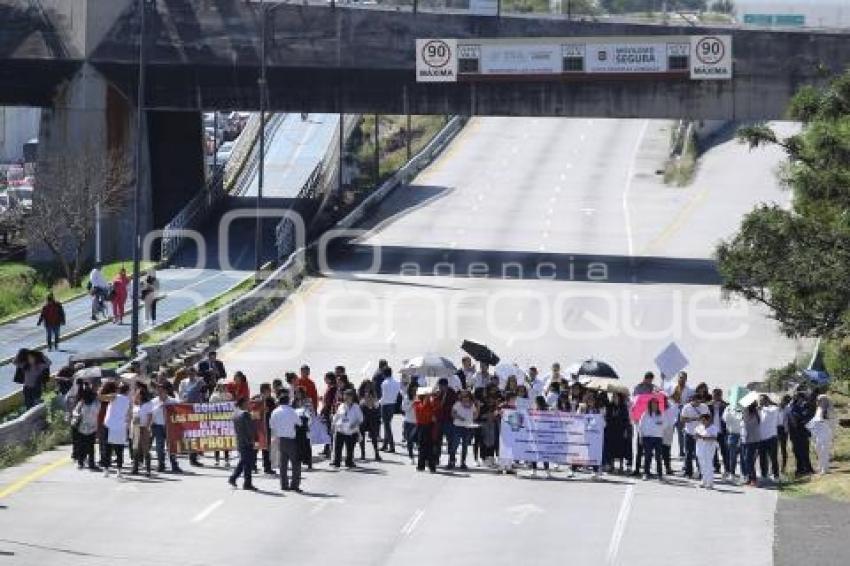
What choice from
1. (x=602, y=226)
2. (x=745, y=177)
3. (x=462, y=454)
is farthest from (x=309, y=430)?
(x=745, y=177)

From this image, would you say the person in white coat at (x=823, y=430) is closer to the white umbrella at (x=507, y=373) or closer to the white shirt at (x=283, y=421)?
the white umbrella at (x=507, y=373)

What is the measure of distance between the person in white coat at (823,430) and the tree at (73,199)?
116 feet

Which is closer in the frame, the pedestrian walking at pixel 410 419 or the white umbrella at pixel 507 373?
the pedestrian walking at pixel 410 419

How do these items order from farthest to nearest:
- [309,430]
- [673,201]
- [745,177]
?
[745,177] → [673,201] → [309,430]

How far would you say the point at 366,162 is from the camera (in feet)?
299

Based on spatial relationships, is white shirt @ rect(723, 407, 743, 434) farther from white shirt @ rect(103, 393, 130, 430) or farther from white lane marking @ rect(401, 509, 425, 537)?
white shirt @ rect(103, 393, 130, 430)

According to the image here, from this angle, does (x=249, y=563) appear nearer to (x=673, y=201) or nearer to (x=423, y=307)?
(x=423, y=307)

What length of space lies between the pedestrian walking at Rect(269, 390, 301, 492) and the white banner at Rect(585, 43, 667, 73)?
1521 inches

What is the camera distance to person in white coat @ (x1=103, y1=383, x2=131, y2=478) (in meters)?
27.6

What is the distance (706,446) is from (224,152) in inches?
2642

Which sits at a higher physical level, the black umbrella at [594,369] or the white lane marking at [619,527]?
the black umbrella at [594,369]

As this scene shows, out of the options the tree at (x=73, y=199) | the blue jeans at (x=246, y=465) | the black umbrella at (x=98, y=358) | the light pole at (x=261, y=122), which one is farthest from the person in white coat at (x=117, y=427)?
the tree at (x=73, y=199)

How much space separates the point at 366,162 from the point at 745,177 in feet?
54.8

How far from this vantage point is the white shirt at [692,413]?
2878 centimetres
